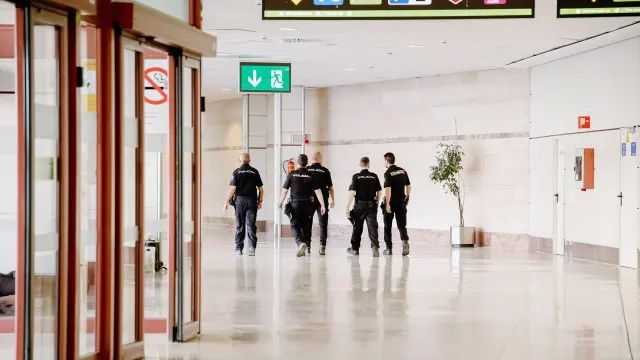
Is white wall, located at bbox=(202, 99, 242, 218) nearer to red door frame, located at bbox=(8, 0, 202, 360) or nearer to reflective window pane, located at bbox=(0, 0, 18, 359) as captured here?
reflective window pane, located at bbox=(0, 0, 18, 359)

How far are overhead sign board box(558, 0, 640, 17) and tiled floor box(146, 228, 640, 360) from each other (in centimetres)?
283

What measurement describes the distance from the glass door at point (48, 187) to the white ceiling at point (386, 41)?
703cm

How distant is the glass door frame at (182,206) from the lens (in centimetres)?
799

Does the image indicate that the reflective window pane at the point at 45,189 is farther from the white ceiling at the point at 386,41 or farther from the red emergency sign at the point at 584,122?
the red emergency sign at the point at 584,122

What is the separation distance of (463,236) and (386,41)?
573cm

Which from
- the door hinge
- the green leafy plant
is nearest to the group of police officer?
the green leafy plant

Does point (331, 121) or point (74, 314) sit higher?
point (331, 121)

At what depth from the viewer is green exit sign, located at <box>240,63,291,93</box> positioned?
62.0 ft

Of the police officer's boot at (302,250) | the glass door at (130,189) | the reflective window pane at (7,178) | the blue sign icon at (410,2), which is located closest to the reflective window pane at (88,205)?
the glass door at (130,189)

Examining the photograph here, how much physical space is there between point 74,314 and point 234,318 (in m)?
3.39

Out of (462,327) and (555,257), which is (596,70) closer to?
(555,257)

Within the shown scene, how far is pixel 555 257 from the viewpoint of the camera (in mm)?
18203

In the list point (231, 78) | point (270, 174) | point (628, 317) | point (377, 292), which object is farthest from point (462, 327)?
point (270, 174)

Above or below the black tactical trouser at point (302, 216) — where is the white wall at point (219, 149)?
above
